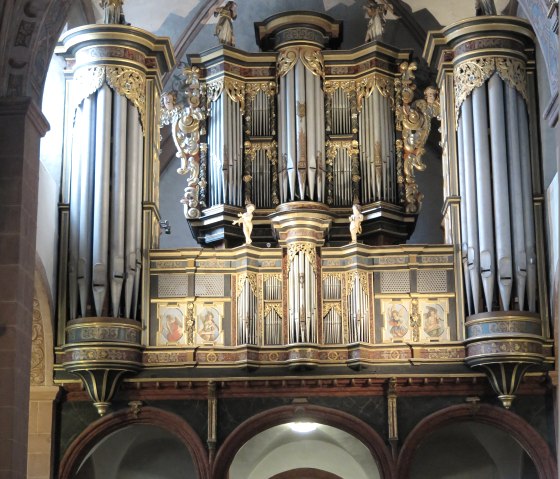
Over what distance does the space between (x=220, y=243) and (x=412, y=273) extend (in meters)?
3.91

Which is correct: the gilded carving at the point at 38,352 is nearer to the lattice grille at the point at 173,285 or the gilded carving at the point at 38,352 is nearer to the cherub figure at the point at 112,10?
the lattice grille at the point at 173,285

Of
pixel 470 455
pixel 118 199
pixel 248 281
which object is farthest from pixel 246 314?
pixel 470 455

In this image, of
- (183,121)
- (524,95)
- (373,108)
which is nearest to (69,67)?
(183,121)

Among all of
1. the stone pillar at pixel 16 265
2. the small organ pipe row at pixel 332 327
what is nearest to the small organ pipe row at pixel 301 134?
the small organ pipe row at pixel 332 327

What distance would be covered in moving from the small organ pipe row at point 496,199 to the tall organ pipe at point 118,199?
6036 millimetres

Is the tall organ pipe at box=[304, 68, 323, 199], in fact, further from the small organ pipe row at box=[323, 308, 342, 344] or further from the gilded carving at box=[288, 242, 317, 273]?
the small organ pipe row at box=[323, 308, 342, 344]

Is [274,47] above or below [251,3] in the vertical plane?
below

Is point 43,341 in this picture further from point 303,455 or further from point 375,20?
point 375,20

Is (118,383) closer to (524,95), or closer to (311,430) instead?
(311,430)

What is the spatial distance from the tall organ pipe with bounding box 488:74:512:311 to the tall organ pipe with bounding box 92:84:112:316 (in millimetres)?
6839

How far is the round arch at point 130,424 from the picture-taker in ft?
75.0

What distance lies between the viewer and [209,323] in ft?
76.5

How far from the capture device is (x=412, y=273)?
23.4 meters

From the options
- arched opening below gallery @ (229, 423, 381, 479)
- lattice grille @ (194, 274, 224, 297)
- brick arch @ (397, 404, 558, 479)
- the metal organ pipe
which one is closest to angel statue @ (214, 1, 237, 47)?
the metal organ pipe
